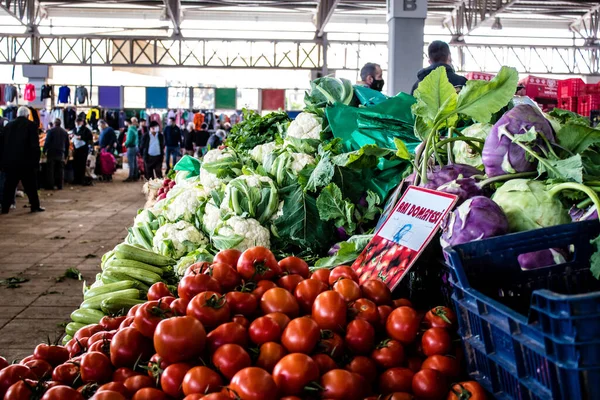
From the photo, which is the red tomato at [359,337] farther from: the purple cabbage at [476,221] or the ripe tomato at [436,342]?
the purple cabbage at [476,221]

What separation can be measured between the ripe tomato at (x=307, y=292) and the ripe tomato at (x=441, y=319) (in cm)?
32

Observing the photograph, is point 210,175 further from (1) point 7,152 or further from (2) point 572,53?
(2) point 572,53

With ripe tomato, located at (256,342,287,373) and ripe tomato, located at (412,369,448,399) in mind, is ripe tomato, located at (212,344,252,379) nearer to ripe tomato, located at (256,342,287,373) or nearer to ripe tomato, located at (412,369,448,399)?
ripe tomato, located at (256,342,287,373)

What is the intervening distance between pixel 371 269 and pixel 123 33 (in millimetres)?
20875

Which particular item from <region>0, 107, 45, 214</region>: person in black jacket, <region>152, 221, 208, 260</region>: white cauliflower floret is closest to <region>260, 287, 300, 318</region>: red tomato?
<region>152, 221, 208, 260</region>: white cauliflower floret

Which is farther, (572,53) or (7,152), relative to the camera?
(572,53)

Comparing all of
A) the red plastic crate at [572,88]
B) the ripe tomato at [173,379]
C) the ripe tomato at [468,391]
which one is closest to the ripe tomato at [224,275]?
the ripe tomato at [173,379]

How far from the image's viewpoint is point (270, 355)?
5.05 feet

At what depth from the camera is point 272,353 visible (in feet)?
5.06

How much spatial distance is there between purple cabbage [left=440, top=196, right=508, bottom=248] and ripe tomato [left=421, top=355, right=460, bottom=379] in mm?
311

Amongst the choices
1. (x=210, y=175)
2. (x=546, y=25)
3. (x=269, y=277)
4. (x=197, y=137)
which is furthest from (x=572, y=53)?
(x=269, y=277)

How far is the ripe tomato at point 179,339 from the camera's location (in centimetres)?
150

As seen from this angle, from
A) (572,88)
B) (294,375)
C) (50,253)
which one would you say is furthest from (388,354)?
(572,88)

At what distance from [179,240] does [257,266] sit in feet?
4.66
